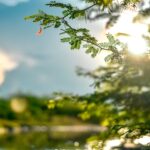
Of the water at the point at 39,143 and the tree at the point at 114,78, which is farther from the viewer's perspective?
the water at the point at 39,143

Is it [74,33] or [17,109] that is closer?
[74,33]

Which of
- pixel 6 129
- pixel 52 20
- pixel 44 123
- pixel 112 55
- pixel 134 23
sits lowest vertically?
pixel 112 55

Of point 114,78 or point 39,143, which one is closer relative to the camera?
point 114,78

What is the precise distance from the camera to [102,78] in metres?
12.7

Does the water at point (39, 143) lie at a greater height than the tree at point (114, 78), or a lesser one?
greater

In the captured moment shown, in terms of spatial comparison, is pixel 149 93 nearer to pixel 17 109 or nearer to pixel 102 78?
pixel 102 78

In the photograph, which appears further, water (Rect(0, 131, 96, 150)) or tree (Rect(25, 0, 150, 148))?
water (Rect(0, 131, 96, 150))

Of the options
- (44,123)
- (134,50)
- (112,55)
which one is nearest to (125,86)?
(134,50)

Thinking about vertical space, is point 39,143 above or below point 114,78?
above

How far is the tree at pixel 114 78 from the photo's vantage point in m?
5.83

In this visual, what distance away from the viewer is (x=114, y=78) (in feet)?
38.4

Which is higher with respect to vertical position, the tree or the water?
the water

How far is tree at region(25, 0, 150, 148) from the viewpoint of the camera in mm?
5828

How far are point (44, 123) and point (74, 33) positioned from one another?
165m
